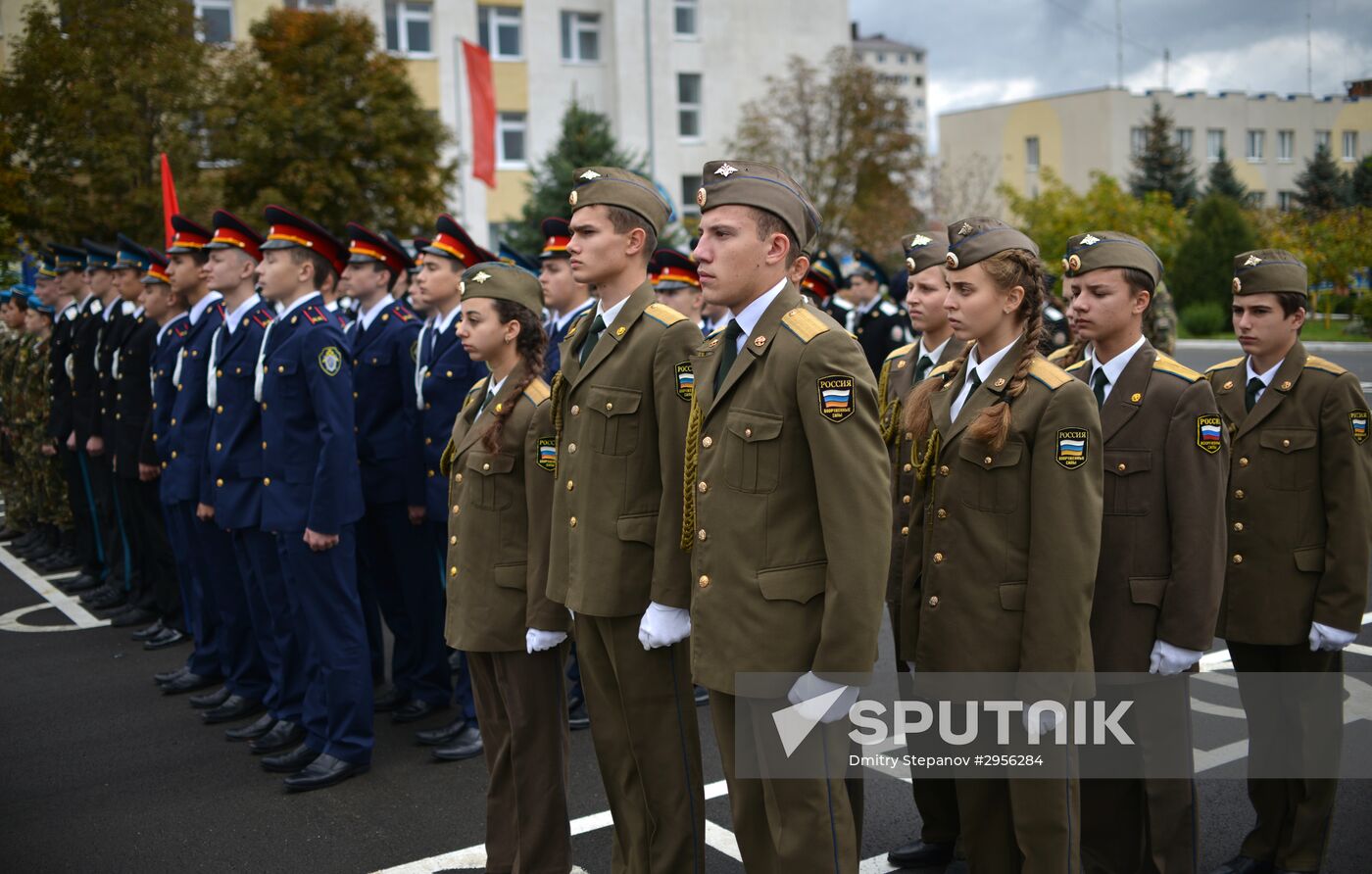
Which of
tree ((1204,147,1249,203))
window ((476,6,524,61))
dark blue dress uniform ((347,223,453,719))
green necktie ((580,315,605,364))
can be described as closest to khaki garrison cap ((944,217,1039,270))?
green necktie ((580,315,605,364))

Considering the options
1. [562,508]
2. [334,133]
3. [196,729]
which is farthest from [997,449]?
[334,133]

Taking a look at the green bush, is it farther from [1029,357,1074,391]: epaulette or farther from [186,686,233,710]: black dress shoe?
[1029,357,1074,391]: epaulette

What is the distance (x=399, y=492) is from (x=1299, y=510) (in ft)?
14.1

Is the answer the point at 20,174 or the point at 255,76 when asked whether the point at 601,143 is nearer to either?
the point at 255,76

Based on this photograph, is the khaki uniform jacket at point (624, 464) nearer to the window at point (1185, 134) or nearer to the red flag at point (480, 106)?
the red flag at point (480, 106)

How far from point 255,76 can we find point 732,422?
1988cm

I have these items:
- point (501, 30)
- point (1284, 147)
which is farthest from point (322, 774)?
point (1284, 147)

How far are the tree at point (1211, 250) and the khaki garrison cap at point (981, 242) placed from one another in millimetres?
31993

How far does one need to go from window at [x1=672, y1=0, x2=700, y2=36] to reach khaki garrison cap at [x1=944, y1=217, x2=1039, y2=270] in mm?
34412

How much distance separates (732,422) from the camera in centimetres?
315

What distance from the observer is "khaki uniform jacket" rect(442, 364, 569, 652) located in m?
4.07

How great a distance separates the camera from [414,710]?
6227 mm

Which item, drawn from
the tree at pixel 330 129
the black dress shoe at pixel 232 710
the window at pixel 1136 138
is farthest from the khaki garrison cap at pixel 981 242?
the window at pixel 1136 138

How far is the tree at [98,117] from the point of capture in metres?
15.9
